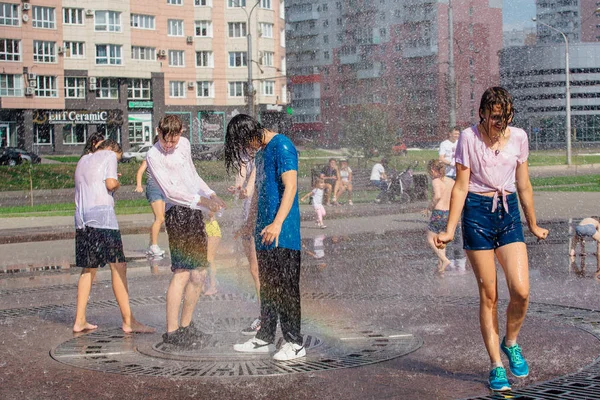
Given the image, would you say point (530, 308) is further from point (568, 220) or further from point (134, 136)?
point (134, 136)

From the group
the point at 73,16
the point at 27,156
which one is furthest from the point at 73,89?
the point at 27,156

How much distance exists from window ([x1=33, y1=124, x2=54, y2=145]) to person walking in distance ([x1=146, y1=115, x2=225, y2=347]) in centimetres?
6508

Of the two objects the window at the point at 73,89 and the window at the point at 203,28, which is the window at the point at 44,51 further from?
the window at the point at 203,28

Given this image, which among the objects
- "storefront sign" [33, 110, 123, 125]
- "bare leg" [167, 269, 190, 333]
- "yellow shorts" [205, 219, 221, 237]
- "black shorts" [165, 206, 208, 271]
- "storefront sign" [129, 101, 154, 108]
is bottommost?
"bare leg" [167, 269, 190, 333]

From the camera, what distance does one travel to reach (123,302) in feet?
25.4

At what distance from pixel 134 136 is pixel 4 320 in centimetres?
6595

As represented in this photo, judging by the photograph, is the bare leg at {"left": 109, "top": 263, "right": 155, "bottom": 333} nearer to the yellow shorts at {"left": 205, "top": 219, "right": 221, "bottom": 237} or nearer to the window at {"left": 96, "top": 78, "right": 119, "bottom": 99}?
the yellow shorts at {"left": 205, "top": 219, "right": 221, "bottom": 237}

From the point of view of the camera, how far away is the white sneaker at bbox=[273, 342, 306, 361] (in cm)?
630

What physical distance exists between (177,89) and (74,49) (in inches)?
364

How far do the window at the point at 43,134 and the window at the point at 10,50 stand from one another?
5363mm

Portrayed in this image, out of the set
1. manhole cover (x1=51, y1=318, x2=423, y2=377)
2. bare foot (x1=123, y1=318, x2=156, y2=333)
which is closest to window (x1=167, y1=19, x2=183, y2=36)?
bare foot (x1=123, y1=318, x2=156, y2=333)

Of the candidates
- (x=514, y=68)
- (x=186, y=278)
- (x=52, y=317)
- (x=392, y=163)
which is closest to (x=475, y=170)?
(x=186, y=278)

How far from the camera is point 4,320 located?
8.49 m

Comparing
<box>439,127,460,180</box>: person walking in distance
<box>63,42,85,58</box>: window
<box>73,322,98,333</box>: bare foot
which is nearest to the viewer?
<box>73,322,98,333</box>: bare foot
